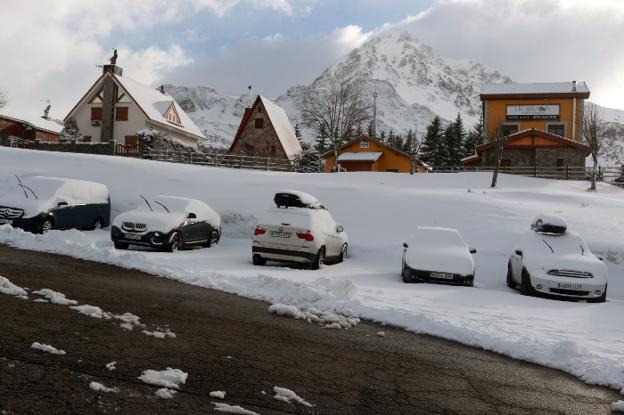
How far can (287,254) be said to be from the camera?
12.8 m

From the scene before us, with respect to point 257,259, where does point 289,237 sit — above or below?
above

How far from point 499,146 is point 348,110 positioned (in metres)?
26.0

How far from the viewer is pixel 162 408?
368 cm

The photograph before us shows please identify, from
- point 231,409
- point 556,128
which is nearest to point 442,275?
point 231,409

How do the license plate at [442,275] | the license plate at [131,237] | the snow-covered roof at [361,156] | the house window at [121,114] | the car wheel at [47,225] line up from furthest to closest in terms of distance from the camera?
1. the snow-covered roof at [361,156]
2. the house window at [121,114]
3. the car wheel at [47,225]
4. the license plate at [131,237]
5. the license plate at [442,275]

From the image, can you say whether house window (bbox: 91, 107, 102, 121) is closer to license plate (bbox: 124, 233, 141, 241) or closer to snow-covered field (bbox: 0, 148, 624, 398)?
snow-covered field (bbox: 0, 148, 624, 398)

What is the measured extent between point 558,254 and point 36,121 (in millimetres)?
60775

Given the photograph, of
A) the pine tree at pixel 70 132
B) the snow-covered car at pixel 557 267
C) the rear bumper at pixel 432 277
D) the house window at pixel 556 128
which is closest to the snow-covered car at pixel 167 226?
the rear bumper at pixel 432 277

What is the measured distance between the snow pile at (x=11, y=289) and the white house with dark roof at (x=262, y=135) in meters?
43.5

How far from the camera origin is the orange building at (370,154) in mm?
51594

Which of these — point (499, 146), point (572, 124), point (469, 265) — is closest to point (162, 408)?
point (469, 265)

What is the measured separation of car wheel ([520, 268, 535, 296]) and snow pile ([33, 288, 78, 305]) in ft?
29.9

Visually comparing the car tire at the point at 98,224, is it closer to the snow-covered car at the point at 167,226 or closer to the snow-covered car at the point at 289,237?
the snow-covered car at the point at 167,226

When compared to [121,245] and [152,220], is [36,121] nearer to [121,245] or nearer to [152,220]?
[121,245]
